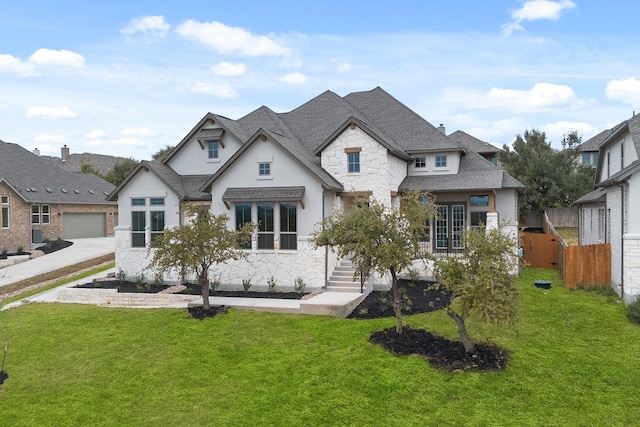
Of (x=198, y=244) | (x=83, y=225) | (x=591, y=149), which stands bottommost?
(x=198, y=244)

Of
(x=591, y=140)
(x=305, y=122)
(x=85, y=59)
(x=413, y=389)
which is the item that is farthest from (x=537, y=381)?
(x=591, y=140)

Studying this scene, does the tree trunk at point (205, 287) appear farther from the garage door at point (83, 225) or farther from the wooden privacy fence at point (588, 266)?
the garage door at point (83, 225)

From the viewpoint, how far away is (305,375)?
34.8 feet

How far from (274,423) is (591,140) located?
5592 cm

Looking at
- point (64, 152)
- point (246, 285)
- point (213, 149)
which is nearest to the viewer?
point (246, 285)

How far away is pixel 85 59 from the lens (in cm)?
1973

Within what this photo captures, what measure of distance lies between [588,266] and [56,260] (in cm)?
2708

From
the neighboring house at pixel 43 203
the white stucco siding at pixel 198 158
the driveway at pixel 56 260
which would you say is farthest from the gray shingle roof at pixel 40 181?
the white stucco siding at pixel 198 158

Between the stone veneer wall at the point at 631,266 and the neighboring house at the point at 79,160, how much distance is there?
59.9 m

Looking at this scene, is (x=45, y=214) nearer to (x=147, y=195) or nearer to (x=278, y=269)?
(x=147, y=195)

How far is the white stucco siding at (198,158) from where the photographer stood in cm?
2202

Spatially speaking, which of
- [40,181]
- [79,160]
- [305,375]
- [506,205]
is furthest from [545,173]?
[79,160]

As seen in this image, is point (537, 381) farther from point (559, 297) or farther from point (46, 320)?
point (46, 320)

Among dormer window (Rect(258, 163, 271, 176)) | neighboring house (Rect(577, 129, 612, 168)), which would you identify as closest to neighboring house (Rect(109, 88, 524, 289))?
dormer window (Rect(258, 163, 271, 176))
